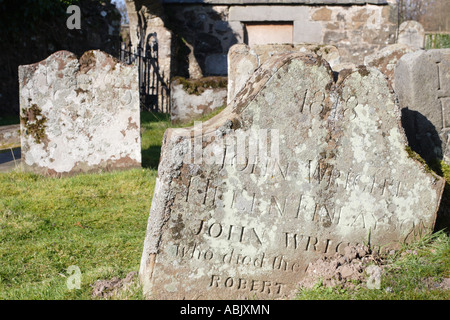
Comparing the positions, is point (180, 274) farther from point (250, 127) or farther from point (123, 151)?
point (123, 151)

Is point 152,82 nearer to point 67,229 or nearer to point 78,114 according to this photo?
point 78,114

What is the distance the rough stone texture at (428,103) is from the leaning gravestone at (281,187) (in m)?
1.13

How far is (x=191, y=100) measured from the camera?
8.29 meters

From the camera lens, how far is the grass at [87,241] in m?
2.71

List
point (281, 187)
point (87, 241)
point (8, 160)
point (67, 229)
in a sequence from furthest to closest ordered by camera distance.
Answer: point (8, 160) → point (67, 229) → point (87, 241) → point (281, 187)

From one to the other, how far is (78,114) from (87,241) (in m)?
2.47

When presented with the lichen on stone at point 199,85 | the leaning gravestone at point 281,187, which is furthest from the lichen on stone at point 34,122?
the leaning gravestone at point 281,187

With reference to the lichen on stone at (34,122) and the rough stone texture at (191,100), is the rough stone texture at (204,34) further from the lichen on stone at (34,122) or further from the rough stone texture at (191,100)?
the lichen on stone at (34,122)

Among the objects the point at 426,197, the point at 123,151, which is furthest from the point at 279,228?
the point at 123,151

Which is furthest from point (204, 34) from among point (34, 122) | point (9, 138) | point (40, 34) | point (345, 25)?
point (34, 122)

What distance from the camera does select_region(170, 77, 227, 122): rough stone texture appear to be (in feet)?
27.2

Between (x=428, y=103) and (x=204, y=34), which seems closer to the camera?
(x=428, y=103)

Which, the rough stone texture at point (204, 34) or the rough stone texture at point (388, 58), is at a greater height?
the rough stone texture at point (204, 34)

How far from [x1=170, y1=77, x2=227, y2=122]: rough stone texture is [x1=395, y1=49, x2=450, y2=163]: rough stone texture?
15.1 ft
